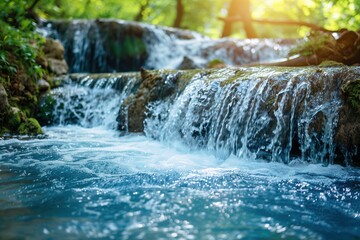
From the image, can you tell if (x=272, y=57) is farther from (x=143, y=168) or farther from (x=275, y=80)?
(x=143, y=168)

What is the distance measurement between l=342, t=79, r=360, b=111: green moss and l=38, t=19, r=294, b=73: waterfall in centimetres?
744

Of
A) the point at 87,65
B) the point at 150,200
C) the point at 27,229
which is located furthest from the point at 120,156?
the point at 87,65

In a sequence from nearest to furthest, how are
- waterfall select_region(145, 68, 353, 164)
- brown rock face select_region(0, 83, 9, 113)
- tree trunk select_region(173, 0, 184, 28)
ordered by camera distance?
waterfall select_region(145, 68, 353, 164)
brown rock face select_region(0, 83, 9, 113)
tree trunk select_region(173, 0, 184, 28)

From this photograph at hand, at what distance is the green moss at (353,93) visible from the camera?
13.7ft

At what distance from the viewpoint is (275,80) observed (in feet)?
16.2

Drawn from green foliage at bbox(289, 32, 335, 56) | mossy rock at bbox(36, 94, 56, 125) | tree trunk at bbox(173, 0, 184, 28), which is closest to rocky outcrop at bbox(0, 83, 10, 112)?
mossy rock at bbox(36, 94, 56, 125)

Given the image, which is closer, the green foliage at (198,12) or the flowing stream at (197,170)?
the flowing stream at (197,170)

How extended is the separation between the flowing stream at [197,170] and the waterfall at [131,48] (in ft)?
15.6

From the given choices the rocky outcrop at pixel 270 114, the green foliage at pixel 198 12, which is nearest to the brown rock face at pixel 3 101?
the rocky outcrop at pixel 270 114

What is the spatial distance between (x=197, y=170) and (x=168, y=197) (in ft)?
3.59

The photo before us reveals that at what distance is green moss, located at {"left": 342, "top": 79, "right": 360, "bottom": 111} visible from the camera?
419cm

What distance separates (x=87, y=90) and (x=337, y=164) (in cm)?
591

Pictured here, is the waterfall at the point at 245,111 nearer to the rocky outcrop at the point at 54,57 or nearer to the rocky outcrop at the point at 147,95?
the rocky outcrop at the point at 147,95

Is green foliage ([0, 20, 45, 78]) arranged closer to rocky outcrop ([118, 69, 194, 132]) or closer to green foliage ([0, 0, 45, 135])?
green foliage ([0, 0, 45, 135])
